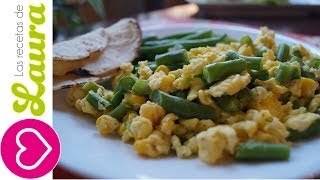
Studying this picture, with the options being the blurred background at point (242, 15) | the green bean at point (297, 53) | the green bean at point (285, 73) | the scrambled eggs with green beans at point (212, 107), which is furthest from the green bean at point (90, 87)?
the blurred background at point (242, 15)

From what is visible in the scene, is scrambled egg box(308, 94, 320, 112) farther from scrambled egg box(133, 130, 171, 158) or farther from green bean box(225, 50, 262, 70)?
scrambled egg box(133, 130, 171, 158)

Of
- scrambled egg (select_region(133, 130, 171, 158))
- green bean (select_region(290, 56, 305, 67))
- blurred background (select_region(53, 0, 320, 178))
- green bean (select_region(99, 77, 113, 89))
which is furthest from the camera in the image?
blurred background (select_region(53, 0, 320, 178))

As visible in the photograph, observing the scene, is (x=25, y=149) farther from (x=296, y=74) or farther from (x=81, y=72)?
(x=296, y=74)

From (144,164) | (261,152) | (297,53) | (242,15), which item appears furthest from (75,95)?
(242,15)

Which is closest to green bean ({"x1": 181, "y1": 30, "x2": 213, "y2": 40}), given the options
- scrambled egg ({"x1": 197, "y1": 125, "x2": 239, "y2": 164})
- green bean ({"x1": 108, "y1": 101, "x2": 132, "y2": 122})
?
green bean ({"x1": 108, "y1": 101, "x2": 132, "y2": 122})

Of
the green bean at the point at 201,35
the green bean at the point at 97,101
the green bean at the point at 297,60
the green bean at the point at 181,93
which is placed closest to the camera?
the green bean at the point at 181,93

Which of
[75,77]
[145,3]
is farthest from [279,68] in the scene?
[145,3]

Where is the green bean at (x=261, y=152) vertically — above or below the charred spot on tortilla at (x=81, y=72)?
below

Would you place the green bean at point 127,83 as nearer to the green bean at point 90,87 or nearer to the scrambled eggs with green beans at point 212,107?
the scrambled eggs with green beans at point 212,107
